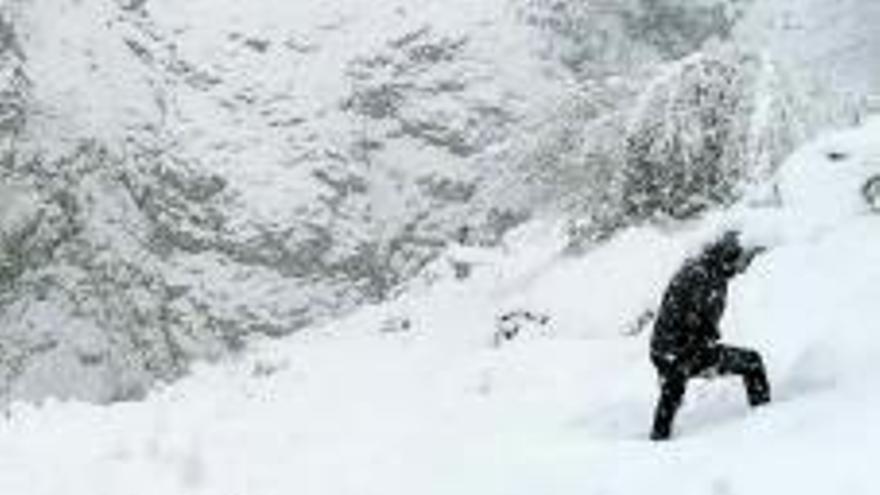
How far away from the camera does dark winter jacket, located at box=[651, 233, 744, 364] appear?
10.0m

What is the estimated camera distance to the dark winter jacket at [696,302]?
10.0 meters

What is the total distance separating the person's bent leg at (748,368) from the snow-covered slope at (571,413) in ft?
0.39

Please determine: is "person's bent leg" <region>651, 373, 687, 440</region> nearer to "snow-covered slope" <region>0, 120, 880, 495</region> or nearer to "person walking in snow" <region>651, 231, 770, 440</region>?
"person walking in snow" <region>651, 231, 770, 440</region>

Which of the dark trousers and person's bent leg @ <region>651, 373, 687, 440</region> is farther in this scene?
person's bent leg @ <region>651, 373, 687, 440</region>

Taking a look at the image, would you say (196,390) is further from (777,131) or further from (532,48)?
(532,48)

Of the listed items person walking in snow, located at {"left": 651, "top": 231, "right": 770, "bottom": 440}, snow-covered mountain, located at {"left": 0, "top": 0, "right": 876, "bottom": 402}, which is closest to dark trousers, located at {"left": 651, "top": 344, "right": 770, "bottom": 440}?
person walking in snow, located at {"left": 651, "top": 231, "right": 770, "bottom": 440}

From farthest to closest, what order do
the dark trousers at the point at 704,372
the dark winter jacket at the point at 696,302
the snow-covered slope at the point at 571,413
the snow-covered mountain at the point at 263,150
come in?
1. the snow-covered mountain at the point at 263,150
2. the dark trousers at the point at 704,372
3. the dark winter jacket at the point at 696,302
4. the snow-covered slope at the point at 571,413

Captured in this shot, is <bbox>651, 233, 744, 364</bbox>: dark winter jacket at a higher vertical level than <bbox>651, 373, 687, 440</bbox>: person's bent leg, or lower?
higher

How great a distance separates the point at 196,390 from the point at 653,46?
1300cm

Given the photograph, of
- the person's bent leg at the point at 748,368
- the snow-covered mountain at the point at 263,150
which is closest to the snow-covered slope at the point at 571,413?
the person's bent leg at the point at 748,368

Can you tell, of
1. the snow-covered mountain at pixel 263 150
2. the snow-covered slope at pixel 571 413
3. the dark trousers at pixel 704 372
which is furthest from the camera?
the snow-covered mountain at pixel 263 150

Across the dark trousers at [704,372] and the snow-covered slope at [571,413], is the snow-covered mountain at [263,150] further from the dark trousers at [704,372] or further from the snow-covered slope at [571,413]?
the dark trousers at [704,372]

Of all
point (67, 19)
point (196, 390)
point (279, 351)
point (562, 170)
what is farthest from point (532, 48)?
point (196, 390)

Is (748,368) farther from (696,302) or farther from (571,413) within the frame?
(571,413)
